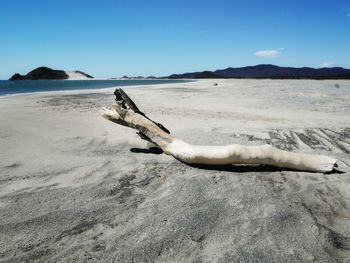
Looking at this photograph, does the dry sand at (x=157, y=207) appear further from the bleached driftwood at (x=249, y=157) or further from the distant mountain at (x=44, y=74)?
the distant mountain at (x=44, y=74)

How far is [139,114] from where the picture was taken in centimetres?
563

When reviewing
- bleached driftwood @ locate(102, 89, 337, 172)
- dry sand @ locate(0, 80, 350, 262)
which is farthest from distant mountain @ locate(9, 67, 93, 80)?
bleached driftwood @ locate(102, 89, 337, 172)

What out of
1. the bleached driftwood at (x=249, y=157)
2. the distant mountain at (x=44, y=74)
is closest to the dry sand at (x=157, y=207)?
the bleached driftwood at (x=249, y=157)

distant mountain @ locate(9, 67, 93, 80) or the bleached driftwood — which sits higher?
the bleached driftwood

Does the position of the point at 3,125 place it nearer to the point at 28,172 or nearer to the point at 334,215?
the point at 28,172

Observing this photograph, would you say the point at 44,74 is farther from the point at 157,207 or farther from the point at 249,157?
the point at 157,207

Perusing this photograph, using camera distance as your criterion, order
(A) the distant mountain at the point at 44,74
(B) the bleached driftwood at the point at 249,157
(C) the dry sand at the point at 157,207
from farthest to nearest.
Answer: (A) the distant mountain at the point at 44,74 < (B) the bleached driftwood at the point at 249,157 < (C) the dry sand at the point at 157,207

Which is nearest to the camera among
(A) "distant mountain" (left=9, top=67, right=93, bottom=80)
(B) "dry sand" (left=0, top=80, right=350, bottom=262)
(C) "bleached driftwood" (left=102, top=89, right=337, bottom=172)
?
(B) "dry sand" (left=0, top=80, right=350, bottom=262)

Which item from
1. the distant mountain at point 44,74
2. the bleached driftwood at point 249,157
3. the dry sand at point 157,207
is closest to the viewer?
the dry sand at point 157,207

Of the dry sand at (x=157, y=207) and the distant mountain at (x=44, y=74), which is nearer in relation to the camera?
the dry sand at (x=157, y=207)

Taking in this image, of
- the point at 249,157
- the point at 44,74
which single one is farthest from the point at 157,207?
the point at 44,74

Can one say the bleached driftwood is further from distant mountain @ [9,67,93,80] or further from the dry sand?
distant mountain @ [9,67,93,80]

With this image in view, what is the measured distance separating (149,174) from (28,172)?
159cm

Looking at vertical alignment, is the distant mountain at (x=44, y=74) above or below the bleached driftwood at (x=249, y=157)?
below
